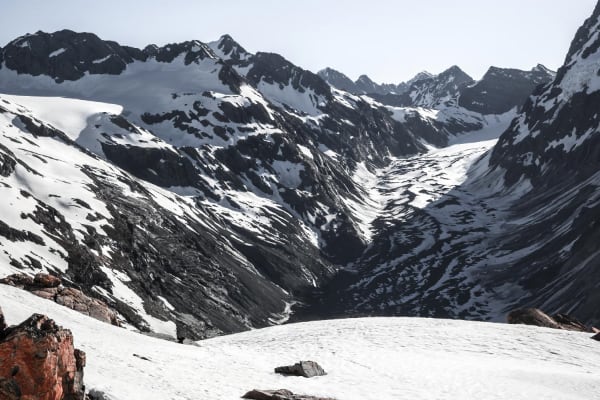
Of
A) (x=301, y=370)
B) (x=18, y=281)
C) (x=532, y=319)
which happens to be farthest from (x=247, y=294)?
(x=301, y=370)

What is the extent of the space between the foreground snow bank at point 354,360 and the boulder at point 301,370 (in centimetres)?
54

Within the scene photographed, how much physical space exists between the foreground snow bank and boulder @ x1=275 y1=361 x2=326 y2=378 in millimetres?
542

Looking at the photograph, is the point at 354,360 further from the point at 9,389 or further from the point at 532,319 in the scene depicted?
the point at 532,319

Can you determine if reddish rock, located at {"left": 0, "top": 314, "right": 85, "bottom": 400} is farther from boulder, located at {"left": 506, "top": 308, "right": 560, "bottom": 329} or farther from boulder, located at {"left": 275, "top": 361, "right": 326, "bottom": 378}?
boulder, located at {"left": 506, "top": 308, "right": 560, "bottom": 329}

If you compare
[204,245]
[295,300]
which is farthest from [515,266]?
[204,245]

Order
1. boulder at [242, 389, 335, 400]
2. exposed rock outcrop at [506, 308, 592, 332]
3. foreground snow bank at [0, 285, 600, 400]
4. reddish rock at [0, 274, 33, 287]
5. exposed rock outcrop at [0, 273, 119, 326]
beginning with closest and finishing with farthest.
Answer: boulder at [242, 389, 335, 400], foreground snow bank at [0, 285, 600, 400], exposed rock outcrop at [0, 273, 119, 326], reddish rock at [0, 274, 33, 287], exposed rock outcrop at [506, 308, 592, 332]

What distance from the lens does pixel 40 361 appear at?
17.8 metres

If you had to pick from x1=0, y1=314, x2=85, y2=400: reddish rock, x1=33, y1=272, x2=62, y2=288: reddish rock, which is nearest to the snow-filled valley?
x1=33, y1=272, x2=62, y2=288: reddish rock

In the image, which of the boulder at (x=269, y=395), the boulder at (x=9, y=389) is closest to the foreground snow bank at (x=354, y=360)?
the boulder at (x=269, y=395)

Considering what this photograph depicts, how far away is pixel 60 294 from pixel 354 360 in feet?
57.2

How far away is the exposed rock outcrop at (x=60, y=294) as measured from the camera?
119 feet

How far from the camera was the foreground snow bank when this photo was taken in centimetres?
2516

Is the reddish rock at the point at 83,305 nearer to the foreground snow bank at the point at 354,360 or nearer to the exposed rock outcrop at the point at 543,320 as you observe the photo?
the foreground snow bank at the point at 354,360

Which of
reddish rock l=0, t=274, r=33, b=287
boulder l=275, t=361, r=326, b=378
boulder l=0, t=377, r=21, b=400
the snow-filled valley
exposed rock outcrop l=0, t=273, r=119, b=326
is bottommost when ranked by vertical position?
the snow-filled valley
